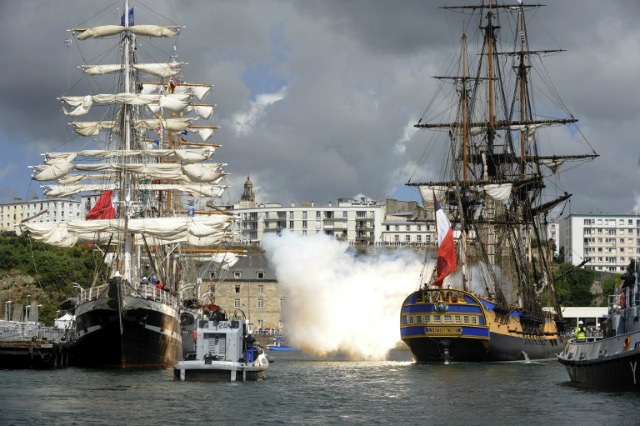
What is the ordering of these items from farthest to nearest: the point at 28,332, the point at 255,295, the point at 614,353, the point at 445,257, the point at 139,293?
the point at 255,295 < the point at 28,332 < the point at 445,257 < the point at 139,293 < the point at 614,353

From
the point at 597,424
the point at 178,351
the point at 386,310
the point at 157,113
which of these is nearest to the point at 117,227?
the point at 178,351

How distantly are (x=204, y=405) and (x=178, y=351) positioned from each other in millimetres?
35119

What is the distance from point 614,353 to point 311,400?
596 inches

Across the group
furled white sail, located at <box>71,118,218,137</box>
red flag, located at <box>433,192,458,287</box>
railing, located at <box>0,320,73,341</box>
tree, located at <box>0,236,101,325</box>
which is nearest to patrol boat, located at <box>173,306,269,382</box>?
red flag, located at <box>433,192,458,287</box>

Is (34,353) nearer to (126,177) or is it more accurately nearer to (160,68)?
(126,177)

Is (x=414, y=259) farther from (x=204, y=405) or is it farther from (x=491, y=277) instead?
(x=204, y=405)

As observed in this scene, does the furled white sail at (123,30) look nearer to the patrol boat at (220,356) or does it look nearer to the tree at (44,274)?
the patrol boat at (220,356)

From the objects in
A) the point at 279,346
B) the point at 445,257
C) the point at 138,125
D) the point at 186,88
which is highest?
the point at 186,88

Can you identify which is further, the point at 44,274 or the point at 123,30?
the point at 44,274

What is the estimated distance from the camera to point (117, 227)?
91188mm

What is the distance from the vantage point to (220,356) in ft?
223

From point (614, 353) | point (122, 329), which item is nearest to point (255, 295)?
point (122, 329)

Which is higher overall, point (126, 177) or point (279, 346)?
point (126, 177)

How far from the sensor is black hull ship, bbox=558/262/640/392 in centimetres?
5478
